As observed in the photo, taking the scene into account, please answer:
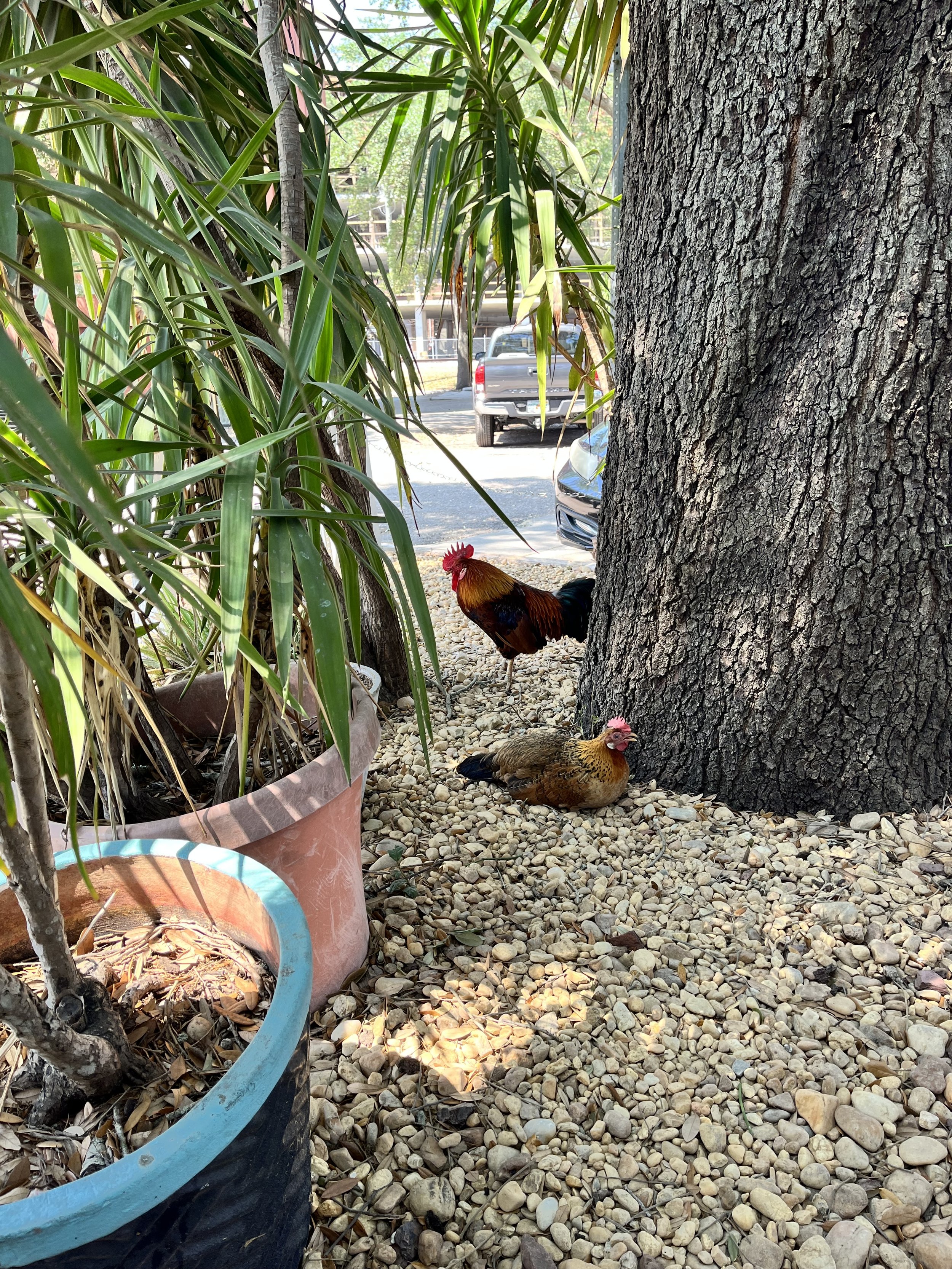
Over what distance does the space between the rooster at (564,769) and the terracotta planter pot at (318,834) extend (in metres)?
0.61

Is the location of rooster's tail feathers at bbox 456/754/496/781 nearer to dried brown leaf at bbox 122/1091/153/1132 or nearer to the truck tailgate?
dried brown leaf at bbox 122/1091/153/1132

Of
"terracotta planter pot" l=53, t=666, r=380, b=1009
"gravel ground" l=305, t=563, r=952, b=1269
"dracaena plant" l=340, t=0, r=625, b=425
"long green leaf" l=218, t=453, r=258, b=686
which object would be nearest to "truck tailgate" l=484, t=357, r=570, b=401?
"dracaena plant" l=340, t=0, r=625, b=425

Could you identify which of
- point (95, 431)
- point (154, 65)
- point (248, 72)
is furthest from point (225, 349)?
point (248, 72)

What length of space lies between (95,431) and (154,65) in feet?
1.71

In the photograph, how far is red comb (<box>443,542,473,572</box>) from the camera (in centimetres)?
289

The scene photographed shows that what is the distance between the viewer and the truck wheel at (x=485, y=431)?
9.55 metres

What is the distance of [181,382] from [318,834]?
2.80 feet

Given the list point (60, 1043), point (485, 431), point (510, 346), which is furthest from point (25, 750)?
point (485, 431)

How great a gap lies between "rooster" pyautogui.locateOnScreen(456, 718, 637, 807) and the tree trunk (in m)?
0.16

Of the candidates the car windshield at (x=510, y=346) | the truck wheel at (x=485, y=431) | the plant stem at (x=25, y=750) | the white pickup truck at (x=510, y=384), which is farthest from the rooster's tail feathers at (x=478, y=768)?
the truck wheel at (x=485, y=431)

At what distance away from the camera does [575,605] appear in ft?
9.64

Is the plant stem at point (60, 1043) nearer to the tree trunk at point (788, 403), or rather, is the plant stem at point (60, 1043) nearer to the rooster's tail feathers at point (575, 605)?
the tree trunk at point (788, 403)

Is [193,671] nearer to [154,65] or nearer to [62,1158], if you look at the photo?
[62,1158]

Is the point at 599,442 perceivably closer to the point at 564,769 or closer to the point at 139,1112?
the point at 564,769
